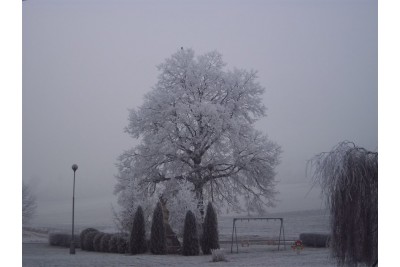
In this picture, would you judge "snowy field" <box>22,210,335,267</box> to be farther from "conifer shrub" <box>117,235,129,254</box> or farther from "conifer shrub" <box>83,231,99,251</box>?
"conifer shrub" <box>117,235,129,254</box>

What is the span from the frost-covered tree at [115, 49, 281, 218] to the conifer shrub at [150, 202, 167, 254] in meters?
0.47

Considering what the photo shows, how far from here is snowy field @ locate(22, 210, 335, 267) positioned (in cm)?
1062

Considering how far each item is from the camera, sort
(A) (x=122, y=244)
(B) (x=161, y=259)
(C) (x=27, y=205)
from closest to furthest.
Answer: (C) (x=27, y=205)
(B) (x=161, y=259)
(A) (x=122, y=244)

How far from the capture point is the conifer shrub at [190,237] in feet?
38.7

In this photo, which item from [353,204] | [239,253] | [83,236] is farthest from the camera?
[239,253]

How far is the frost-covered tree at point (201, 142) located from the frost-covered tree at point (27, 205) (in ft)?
6.95

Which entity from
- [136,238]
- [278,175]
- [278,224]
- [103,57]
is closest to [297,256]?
[278,224]

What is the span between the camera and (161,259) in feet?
36.7

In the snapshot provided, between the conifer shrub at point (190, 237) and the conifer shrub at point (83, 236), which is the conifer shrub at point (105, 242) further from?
the conifer shrub at point (190, 237)

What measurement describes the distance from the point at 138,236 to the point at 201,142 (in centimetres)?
251

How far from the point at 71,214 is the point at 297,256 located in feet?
15.6

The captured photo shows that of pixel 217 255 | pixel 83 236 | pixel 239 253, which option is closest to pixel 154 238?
pixel 83 236

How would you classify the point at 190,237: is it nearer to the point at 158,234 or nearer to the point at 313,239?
the point at 158,234

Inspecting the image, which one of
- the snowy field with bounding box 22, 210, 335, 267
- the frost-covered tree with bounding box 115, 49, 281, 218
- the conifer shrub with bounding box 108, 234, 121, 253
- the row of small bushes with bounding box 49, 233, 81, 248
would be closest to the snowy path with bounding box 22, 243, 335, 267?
the snowy field with bounding box 22, 210, 335, 267
